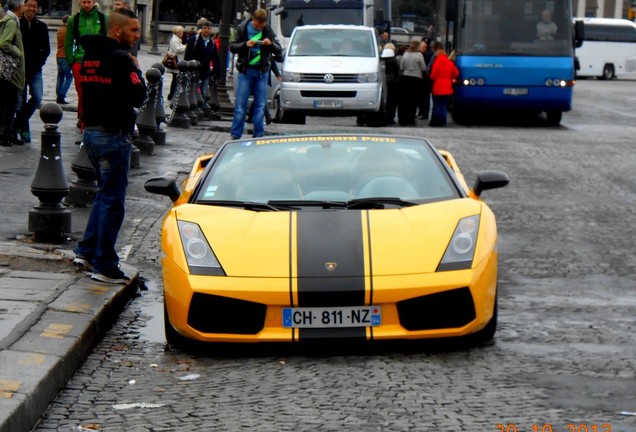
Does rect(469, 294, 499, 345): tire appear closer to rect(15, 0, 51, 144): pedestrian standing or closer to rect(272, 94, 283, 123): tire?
rect(15, 0, 51, 144): pedestrian standing

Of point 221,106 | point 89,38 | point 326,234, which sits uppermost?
point 89,38

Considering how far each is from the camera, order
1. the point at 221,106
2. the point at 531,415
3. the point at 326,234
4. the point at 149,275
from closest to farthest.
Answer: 1. the point at 531,415
2. the point at 326,234
3. the point at 149,275
4. the point at 221,106

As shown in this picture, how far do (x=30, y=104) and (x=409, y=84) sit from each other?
12.3 meters

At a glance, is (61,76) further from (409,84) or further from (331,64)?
(409,84)

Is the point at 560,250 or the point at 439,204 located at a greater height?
the point at 439,204

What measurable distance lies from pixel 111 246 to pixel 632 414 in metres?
4.21

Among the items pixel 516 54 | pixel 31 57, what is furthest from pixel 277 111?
pixel 31 57

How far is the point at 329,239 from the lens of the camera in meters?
7.19

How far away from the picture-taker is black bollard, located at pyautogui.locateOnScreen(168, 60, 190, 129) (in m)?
22.4

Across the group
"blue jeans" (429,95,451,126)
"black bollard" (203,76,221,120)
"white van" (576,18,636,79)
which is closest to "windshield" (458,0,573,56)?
"blue jeans" (429,95,451,126)

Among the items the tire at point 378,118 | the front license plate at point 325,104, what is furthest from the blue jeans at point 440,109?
the front license plate at point 325,104

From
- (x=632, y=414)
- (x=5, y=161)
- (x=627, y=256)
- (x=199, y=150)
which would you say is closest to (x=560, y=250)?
(x=627, y=256)

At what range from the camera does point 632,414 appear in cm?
555

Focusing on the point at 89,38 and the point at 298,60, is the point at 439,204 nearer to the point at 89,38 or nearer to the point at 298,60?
the point at 89,38
